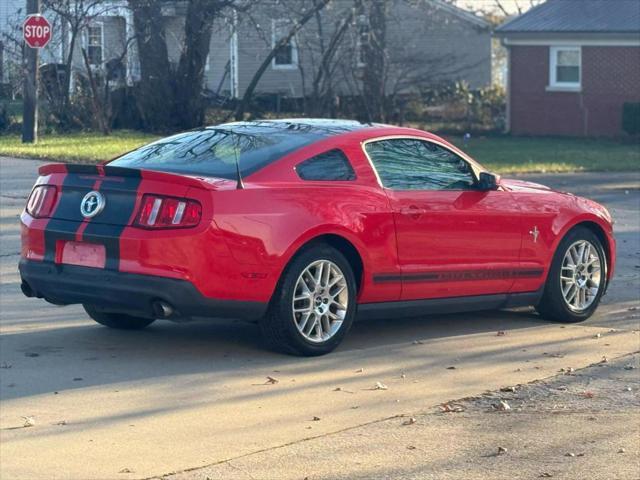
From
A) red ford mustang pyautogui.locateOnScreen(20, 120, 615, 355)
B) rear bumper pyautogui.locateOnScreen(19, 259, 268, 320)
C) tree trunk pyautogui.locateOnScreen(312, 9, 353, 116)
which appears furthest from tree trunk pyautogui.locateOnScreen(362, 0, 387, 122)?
rear bumper pyautogui.locateOnScreen(19, 259, 268, 320)

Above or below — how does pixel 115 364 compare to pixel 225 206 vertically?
below

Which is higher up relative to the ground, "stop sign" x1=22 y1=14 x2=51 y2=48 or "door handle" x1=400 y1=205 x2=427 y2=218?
"stop sign" x1=22 y1=14 x2=51 y2=48

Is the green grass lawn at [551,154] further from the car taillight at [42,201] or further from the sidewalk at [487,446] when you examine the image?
the sidewalk at [487,446]

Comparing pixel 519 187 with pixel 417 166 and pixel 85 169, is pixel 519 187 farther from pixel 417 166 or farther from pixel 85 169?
pixel 85 169

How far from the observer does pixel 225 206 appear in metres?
7.62

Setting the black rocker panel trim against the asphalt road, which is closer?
the asphalt road

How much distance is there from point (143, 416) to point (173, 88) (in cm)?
2519

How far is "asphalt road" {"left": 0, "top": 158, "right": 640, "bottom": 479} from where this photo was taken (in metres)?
5.99

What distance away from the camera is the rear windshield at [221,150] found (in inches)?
320

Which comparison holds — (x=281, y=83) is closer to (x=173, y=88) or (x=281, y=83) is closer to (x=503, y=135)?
(x=503, y=135)

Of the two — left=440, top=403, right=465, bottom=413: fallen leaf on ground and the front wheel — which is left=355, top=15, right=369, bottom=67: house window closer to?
the front wheel

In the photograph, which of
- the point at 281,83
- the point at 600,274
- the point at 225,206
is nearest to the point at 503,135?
the point at 281,83

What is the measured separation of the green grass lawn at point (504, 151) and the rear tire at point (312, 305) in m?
14.4

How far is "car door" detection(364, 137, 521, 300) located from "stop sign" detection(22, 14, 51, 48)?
17038mm
